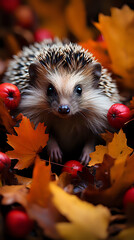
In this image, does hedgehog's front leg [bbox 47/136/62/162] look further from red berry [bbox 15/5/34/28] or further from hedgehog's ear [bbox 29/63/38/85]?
red berry [bbox 15/5/34/28]

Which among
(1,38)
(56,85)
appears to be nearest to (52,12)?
(1,38)

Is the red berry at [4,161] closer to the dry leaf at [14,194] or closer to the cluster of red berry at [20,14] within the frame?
the dry leaf at [14,194]

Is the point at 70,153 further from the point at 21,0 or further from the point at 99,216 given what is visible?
the point at 21,0

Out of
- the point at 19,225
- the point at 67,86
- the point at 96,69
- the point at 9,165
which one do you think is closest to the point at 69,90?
the point at 67,86

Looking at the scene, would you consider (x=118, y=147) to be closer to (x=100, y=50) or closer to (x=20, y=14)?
(x=100, y=50)

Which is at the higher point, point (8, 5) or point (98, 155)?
point (8, 5)

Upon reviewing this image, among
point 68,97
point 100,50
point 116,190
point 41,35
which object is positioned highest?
point 41,35
